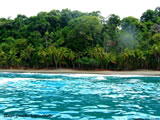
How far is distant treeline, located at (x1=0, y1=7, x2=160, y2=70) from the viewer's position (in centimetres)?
5348

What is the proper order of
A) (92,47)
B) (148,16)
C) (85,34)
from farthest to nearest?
(148,16), (92,47), (85,34)

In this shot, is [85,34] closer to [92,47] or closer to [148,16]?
[92,47]

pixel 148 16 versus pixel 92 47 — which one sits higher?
pixel 148 16

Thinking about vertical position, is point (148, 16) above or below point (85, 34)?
above

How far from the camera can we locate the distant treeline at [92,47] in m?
53.5

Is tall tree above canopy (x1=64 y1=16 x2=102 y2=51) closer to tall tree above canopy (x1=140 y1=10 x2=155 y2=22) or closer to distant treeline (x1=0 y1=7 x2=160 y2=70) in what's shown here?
distant treeline (x1=0 y1=7 x2=160 y2=70)

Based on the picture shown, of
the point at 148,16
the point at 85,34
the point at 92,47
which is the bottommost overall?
the point at 92,47

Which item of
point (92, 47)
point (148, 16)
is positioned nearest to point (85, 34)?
point (92, 47)

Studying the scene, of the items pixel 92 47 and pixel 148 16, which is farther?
pixel 148 16

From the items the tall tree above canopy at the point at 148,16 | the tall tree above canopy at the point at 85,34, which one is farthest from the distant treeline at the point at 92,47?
the tall tree above canopy at the point at 148,16

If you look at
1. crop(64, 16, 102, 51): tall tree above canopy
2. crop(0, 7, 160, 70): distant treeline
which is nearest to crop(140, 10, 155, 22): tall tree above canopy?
crop(0, 7, 160, 70): distant treeline

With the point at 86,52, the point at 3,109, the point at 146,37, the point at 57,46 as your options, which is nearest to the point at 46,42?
the point at 57,46

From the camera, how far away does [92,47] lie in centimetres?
6028

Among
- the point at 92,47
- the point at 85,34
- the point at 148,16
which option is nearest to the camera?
the point at 85,34
